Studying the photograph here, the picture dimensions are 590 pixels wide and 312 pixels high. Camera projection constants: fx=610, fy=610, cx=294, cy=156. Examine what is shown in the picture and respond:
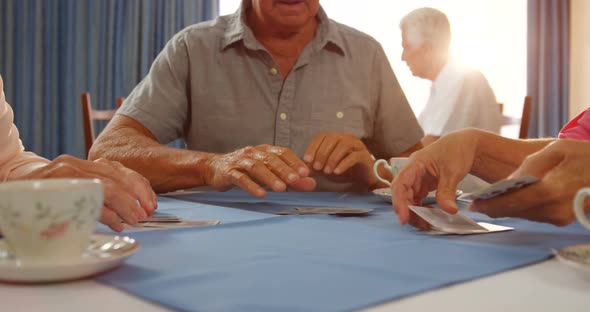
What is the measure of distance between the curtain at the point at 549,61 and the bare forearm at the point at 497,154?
3.70 metres

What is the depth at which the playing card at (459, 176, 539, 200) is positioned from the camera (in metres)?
0.73

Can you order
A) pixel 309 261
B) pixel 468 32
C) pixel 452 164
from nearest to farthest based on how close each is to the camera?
pixel 309 261 < pixel 452 164 < pixel 468 32

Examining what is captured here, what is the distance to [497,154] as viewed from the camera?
3.07 feet

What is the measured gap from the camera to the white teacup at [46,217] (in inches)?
19.3

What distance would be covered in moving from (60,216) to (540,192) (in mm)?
564

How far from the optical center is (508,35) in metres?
4.39

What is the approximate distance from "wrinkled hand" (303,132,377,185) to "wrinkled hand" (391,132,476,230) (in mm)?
403

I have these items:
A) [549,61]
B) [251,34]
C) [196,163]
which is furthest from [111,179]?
[549,61]

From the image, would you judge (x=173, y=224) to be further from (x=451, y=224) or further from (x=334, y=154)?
(x=334, y=154)

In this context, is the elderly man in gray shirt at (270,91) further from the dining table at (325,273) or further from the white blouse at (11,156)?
the dining table at (325,273)

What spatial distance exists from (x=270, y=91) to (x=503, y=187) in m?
1.07

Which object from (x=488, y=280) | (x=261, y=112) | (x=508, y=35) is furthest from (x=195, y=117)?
(x=508, y=35)

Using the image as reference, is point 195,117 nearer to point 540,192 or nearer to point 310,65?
point 310,65

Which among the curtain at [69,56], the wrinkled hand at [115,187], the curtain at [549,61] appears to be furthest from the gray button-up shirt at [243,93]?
the curtain at [549,61]
